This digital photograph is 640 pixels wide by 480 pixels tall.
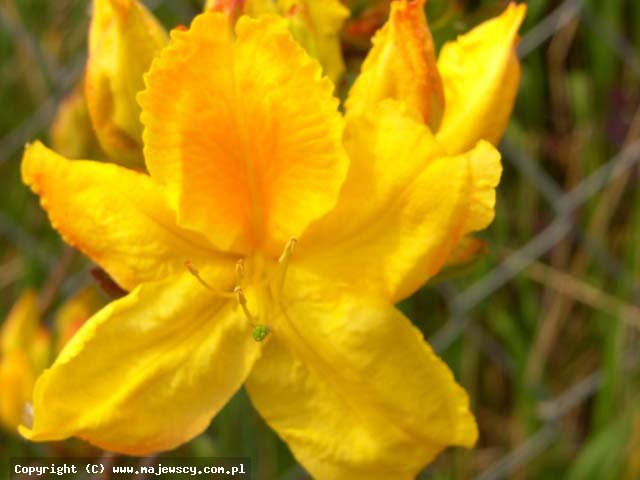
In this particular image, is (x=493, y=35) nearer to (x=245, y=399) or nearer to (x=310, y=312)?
(x=310, y=312)

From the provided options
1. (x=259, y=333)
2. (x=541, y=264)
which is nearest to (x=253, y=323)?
(x=259, y=333)

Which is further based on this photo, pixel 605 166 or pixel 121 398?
pixel 605 166

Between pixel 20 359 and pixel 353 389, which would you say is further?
pixel 20 359

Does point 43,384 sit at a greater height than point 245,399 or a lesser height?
greater

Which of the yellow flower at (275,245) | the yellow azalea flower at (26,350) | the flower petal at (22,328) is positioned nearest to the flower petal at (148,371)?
the yellow flower at (275,245)

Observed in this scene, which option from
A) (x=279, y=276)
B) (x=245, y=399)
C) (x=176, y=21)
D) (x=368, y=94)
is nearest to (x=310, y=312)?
(x=279, y=276)

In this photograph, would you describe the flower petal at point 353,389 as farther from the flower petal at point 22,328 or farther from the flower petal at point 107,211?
the flower petal at point 22,328

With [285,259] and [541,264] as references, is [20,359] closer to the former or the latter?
[285,259]
